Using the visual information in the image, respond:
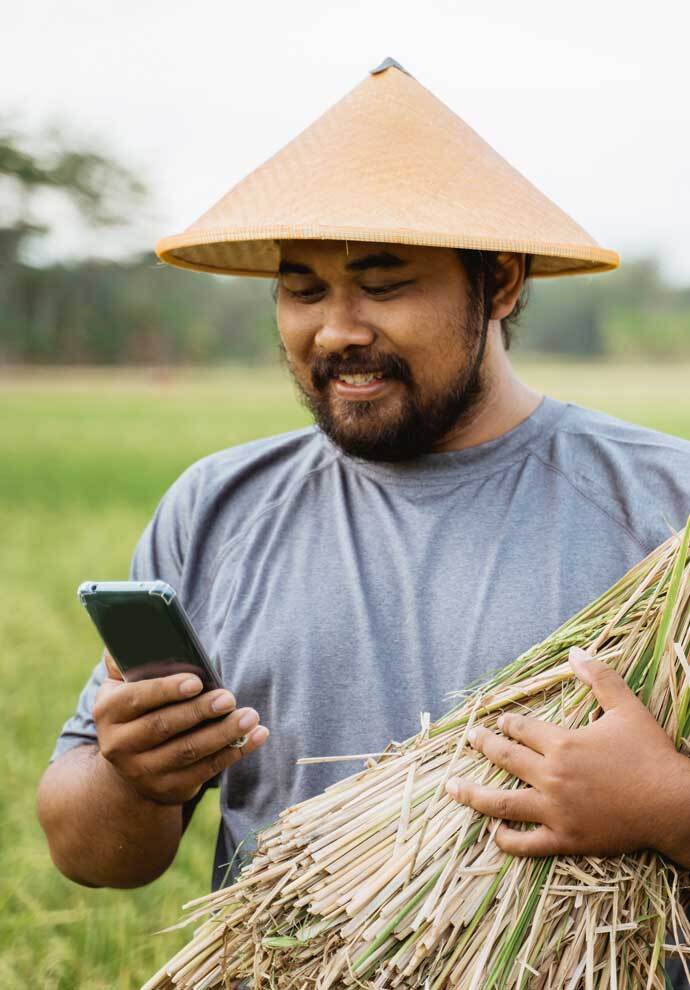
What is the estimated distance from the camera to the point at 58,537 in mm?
9219

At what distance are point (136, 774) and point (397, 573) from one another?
0.58 metres

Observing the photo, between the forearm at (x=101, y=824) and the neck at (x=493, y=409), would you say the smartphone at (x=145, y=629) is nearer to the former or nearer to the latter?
the forearm at (x=101, y=824)

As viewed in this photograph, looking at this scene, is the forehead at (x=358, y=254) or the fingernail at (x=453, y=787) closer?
the fingernail at (x=453, y=787)

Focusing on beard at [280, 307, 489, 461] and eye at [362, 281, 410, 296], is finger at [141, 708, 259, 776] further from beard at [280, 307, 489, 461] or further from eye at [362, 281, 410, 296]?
eye at [362, 281, 410, 296]

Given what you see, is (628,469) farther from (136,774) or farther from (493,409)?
(136,774)

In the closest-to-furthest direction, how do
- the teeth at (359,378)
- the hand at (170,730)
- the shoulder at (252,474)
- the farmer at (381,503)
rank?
the hand at (170,730)
the farmer at (381,503)
the teeth at (359,378)
the shoulder at (252,474)

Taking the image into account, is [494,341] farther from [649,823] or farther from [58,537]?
[58,537]

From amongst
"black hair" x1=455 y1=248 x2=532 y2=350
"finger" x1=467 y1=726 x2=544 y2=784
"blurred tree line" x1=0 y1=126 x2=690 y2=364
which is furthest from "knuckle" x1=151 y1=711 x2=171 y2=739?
"blurred tree line" x1=0 y1=126 x2=690 y2=364

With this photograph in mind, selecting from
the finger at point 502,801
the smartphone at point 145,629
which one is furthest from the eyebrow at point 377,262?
the finger at point 502,801

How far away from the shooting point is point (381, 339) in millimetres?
1953

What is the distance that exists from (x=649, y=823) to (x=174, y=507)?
1169mm

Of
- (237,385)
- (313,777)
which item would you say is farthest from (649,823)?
(237,385)

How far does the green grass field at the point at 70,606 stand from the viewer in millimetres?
2691

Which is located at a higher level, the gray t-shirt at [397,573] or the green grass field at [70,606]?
the gray t-shirt at [397,573]
